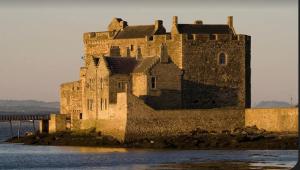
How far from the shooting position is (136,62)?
70000 millimetres

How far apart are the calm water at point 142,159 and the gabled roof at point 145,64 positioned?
5.97 metres

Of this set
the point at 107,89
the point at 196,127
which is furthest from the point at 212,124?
the point at 107,89

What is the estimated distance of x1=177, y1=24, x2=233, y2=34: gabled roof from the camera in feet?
239

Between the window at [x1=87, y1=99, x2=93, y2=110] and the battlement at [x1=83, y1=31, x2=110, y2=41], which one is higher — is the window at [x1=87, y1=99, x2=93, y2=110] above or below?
below

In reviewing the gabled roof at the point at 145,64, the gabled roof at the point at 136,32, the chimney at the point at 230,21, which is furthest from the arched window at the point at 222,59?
the gabled roof at the point at 136,32

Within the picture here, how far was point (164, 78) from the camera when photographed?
67.8m

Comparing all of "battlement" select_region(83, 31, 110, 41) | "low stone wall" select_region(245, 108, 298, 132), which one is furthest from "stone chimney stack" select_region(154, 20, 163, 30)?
"low stone wall" select_region(245, 108, 298, 132)

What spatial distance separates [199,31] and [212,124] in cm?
895

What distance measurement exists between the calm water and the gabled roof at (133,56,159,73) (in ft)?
19.6

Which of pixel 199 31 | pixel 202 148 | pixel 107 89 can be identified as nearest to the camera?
pixel 202 148

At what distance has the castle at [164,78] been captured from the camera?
65.7 m

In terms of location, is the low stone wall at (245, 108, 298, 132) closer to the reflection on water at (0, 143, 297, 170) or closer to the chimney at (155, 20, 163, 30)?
the reflection on water at (0, 143, 297, 170)

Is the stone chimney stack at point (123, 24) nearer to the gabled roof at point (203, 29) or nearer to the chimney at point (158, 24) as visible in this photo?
the chimney at point (158, 24)

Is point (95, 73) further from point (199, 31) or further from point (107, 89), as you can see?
point (199, 31)
